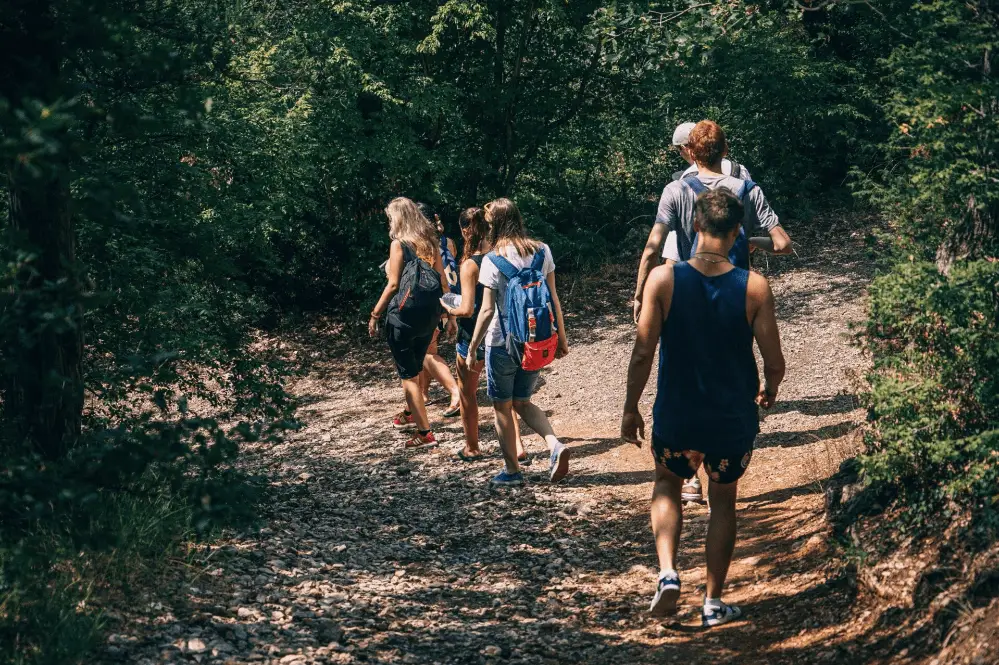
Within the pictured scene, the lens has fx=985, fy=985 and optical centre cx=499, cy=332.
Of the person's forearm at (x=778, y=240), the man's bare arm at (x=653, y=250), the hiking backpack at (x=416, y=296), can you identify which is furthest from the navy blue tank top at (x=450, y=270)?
the person's forearm at (x=778, y=240)

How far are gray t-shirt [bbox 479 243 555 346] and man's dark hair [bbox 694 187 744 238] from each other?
215 cm

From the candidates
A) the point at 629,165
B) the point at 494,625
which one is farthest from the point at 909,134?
the point at 629,165

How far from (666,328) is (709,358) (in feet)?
0.74

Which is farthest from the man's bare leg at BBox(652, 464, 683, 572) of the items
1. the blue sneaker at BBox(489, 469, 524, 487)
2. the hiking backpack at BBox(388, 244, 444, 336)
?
the hiking backpack at BBox(388, 244, 444, 336)

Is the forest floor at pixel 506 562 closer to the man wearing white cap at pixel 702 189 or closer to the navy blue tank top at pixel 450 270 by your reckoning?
the man wearing white cap at pixel 702 189

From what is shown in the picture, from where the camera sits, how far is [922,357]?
448 cm

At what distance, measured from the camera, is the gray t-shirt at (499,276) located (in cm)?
641

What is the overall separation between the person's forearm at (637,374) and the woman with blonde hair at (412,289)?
347cm

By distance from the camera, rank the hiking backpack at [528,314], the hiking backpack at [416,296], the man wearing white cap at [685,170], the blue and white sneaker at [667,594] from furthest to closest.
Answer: the hiking backpack at [416,296], the hiking backpack at [528,314], the man wearing white cap at [685,170], the blue and white sneaker at [667,594]

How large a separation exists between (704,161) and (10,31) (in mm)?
3553

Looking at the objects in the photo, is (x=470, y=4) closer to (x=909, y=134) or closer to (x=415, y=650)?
(x=909, y=134)

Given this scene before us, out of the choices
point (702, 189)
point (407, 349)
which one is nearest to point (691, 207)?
point (702, 189)

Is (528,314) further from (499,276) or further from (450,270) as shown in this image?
(450,270)

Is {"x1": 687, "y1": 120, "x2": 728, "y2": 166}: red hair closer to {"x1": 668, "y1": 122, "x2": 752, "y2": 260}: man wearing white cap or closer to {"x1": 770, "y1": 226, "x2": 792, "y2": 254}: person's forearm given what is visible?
{"x1": 668, "y1": 122, "x2": 752, "y2": 260}: man wearing white cap
